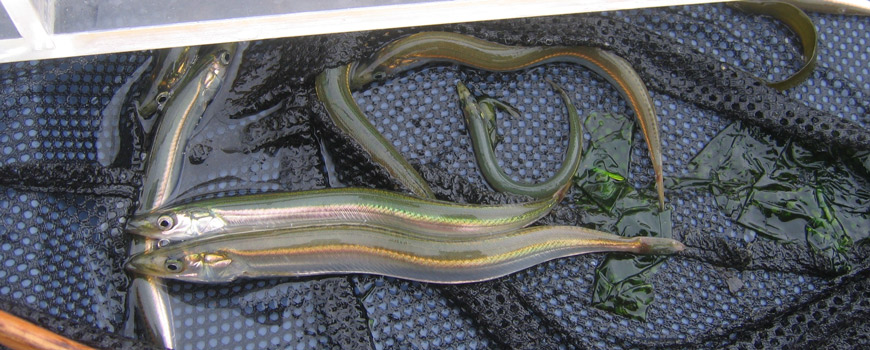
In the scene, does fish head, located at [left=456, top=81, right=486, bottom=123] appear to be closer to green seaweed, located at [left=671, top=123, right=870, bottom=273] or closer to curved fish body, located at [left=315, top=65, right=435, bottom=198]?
curved fish body, located at [left=315, top=65, right=435, bottom=198]

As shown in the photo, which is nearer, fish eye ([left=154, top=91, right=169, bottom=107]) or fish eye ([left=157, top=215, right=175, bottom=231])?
fish eye ([left=157, top=215, right=175, bottom=231])

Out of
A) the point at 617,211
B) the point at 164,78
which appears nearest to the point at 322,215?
the point at 164,78

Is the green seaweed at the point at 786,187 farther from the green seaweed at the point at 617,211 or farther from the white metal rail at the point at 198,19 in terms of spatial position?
the white metal rail at the point at 198,19

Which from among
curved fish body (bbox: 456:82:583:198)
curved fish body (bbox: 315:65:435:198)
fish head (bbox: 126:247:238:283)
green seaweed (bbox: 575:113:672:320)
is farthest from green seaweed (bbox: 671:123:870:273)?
fish head (bbox: 126:247:238:283)

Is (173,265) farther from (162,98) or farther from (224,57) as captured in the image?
(224,57)

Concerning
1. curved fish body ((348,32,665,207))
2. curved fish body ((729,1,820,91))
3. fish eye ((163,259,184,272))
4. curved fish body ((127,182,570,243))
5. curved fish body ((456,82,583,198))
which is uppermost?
curved fish body ((729,1,820,91))

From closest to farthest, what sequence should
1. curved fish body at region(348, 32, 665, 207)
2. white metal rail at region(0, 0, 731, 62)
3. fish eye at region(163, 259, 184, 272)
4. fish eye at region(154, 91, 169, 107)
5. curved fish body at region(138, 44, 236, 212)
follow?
white metal rail at region(0, 0, 731, 62) → fish eye at region(163, 259, 184, 272) → curved fish body at region(138, 44, 236, 212) → fish eye at region(154, 91, 169, 107) → curved fish body at region(348, 32, 665, 207)

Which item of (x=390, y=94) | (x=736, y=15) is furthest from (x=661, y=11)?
(x=390, y=94)

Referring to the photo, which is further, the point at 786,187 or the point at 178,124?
the point at 786,187
